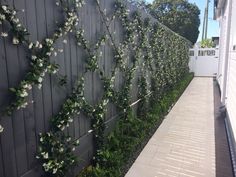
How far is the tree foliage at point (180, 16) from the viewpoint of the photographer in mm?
20938

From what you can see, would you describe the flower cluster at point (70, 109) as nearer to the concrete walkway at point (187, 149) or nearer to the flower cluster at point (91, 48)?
the flower cluster at point (91, 48)

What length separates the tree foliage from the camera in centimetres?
2094

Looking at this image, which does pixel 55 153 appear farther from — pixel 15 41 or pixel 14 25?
pixel 14 25

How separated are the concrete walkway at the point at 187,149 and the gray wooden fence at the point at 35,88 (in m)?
1.19

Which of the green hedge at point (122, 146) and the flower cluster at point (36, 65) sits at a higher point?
the flower cluster at point (36, 65)

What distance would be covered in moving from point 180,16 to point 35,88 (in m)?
21.2

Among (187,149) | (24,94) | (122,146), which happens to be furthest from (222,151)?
(24,94)

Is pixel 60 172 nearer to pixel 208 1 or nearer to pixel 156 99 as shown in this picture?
pixel 156 99


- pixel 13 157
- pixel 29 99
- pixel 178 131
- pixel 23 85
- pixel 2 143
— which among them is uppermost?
pixel 23 85

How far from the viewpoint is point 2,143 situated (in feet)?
5.56

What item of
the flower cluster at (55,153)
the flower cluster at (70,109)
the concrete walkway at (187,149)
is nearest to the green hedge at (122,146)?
the concrete walkway at (187,149)

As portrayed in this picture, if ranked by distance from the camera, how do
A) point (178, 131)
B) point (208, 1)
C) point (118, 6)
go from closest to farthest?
point (118, 6)
point (178, 131)
point (208, 1)

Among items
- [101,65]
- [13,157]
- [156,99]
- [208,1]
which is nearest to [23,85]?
[13,157]

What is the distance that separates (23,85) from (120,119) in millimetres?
2323
